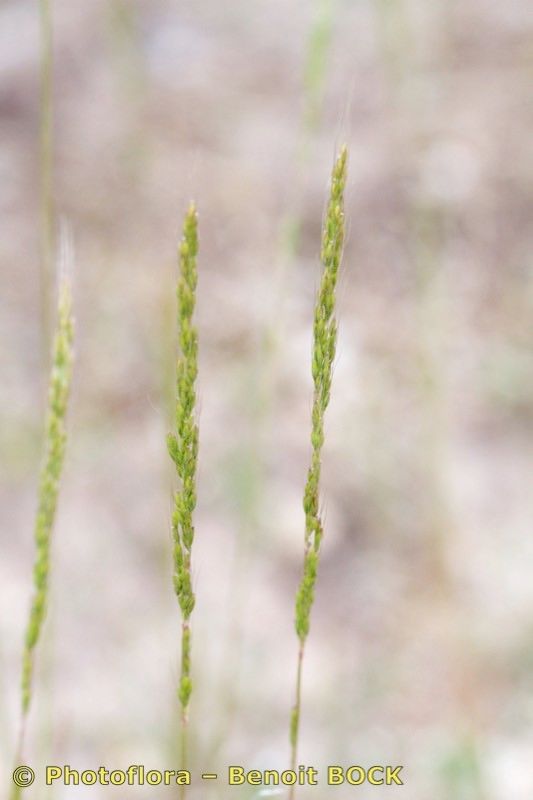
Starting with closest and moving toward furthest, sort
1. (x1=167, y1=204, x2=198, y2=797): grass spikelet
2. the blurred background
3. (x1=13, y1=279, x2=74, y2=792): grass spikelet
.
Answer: (x1=167, y1=204, x2=198, y2=797): grass spikelet → (x1=13, y1=279, x2=74, y2=792): grass spikelet → the blurred background

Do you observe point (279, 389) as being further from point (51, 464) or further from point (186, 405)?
point (186, 405)

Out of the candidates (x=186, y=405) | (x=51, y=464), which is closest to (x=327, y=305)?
(x=186, y=405)

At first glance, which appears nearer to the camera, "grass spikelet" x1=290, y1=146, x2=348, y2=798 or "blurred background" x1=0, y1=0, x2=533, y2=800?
"grass spikelet" x1=290, y1=146, x2=348, y2=798

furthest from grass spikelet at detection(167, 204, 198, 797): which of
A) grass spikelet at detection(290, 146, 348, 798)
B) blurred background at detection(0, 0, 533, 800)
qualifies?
blurred background at detection(0, 0, 533, 800)

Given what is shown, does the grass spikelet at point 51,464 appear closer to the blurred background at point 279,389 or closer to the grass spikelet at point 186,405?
the grass spikelet at point 186,405

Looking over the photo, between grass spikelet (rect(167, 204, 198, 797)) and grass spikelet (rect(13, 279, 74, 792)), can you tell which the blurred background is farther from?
grass spikelet (rect(167, 204, 198, 797))

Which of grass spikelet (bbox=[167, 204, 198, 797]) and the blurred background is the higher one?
the blurred background
